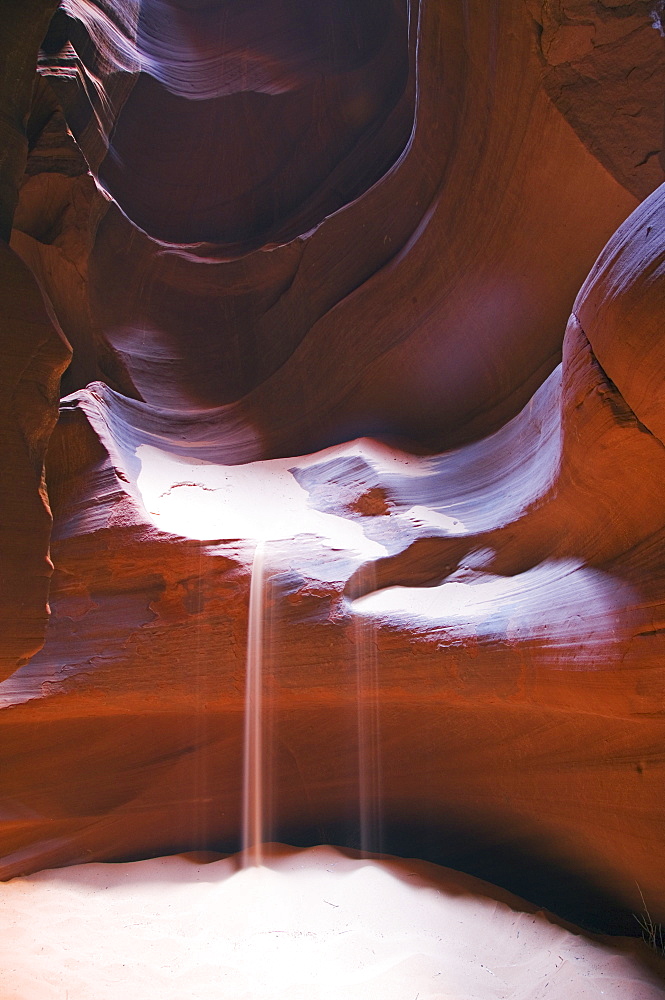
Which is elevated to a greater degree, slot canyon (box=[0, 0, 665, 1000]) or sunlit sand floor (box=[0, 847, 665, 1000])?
slot canyon (box=[0, 0, 665, 1000])

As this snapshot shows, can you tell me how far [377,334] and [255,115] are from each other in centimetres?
394

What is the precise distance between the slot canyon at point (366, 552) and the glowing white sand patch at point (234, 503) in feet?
0.14

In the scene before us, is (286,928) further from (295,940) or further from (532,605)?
(532,605)

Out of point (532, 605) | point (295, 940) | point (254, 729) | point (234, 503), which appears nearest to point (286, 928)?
point (295, 940)

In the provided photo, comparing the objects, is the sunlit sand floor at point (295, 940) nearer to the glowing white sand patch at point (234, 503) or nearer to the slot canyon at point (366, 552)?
the slot canyon at point (366, 552)

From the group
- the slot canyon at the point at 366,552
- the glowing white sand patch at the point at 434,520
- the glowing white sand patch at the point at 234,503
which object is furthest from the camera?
the glowing white sand patch at the point at 234,503

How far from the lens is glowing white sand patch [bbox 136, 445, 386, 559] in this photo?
17.1 ft

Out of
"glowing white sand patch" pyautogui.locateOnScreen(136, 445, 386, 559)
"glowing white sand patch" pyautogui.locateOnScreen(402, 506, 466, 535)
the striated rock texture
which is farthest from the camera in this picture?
"glowing white sand patch" pyautogui.locateOnScreen(136, 445, 386, 559)

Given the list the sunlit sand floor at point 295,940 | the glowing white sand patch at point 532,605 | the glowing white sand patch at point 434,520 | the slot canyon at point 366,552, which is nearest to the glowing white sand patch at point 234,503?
the slot canyon at point 366,552

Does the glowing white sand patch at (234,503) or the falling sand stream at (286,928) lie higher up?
the glowing white sand patch at (234,503)

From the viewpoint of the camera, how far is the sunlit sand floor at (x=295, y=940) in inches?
136

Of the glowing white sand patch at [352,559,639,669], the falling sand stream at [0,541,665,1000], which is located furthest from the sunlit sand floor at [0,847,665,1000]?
the glowing white sand patch at [352,559,639,669]

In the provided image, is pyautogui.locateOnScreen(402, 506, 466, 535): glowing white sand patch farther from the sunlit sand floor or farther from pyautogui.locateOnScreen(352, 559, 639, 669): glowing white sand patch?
the sunlit sand floor

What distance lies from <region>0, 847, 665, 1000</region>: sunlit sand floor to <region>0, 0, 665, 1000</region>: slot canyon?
0.08 ft
